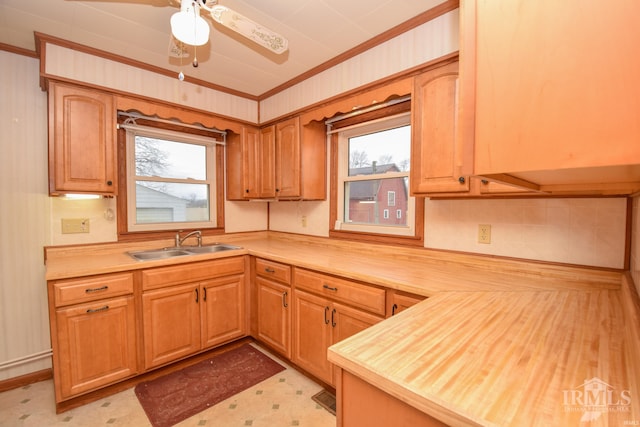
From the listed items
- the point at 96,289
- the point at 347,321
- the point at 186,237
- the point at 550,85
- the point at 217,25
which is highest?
the point at 217,25

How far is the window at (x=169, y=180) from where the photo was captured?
2514 mm

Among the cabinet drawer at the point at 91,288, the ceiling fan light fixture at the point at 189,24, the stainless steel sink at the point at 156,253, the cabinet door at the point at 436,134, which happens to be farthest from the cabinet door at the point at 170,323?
the cabinet door at the point at 436,134

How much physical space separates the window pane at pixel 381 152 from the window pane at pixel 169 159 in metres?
1.60

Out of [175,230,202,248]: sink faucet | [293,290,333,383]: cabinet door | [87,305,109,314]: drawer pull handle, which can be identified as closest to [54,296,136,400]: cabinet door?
[87,305,109,314]: drawer pull handle

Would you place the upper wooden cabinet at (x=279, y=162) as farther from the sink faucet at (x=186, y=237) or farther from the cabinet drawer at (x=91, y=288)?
the cabinet drawer at (x=91, y=288)

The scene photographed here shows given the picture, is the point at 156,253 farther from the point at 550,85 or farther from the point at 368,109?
the point at 550,85

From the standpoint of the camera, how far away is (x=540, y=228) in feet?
5.06

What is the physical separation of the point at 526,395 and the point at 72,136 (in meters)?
2.75

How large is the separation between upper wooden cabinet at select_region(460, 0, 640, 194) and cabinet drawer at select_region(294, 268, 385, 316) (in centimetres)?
122

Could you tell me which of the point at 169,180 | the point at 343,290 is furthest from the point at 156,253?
the point at 343,290

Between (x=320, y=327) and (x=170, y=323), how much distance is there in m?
1.16

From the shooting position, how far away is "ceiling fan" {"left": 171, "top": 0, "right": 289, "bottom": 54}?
130 cm

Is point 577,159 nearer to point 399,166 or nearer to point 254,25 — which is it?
point 254,25

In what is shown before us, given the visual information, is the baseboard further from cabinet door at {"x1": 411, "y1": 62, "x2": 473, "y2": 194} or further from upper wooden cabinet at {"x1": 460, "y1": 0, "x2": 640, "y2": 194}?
upper wooden cabinet at {"x1": 460, "y1": 0, "x2": 640, "y2": 194}
